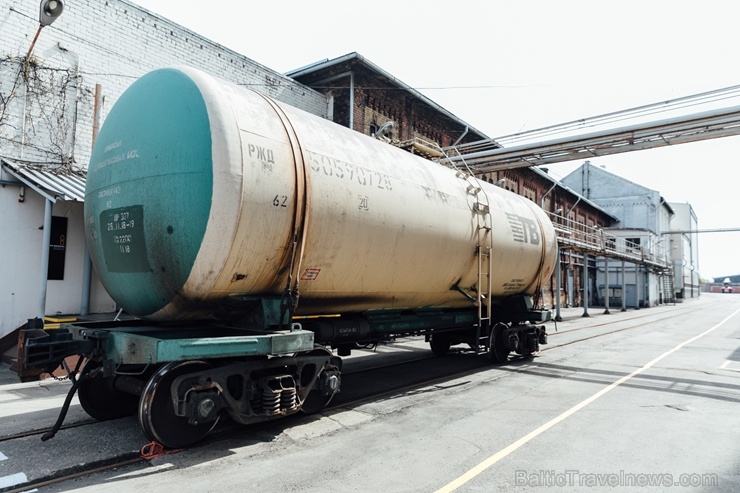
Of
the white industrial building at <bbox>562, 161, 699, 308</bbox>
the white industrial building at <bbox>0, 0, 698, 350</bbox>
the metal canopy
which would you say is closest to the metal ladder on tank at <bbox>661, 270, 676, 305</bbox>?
the white industrial building at <bbox>562, 161, 699, 308</bbox>

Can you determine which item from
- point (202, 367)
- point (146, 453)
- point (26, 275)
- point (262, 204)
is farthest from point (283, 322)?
point (26, 275)

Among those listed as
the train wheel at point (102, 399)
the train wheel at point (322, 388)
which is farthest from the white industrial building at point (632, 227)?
the train wheel at point (102, 399)

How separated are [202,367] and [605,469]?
433 cm

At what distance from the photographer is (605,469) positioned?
4.76 meters

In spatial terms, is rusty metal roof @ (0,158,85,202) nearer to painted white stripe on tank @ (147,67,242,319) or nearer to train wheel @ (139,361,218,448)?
painted white stripe on tank @ (147,67,242,319)

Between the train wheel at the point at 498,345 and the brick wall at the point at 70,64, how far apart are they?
1034 centimetres

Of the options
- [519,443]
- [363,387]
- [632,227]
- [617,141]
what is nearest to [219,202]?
[519,443]

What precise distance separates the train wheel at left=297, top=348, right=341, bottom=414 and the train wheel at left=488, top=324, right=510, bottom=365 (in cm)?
562

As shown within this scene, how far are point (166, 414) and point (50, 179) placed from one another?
721 centimetres

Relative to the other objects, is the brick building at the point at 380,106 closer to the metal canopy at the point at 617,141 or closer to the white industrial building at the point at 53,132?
the metal canopy at the point at 617,141

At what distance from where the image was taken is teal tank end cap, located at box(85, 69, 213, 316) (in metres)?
4.98

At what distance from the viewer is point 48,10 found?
870 centimetres

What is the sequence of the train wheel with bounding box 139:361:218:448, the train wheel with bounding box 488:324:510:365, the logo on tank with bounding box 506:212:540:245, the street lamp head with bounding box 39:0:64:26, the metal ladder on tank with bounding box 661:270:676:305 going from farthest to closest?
the metal ladder on tank with bounding box 661:270:676:305 → the train wheel with bounding box 488:324:510:365 → the logo on tank with bounding box 506:212:540:245 → the street lamp head with bounding box 39:0:64:26 → the train wheel with bounding box 139:361:218:448

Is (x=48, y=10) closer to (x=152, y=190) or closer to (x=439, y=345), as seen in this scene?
(x=152, y=190)
